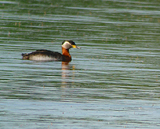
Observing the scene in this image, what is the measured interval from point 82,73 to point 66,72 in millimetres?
580

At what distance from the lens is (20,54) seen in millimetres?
22391

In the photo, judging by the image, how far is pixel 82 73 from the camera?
1875cm

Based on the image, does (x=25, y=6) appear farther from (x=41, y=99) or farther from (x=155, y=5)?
(x=41, y=99)

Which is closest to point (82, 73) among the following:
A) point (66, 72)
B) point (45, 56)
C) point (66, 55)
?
point (66, 72)

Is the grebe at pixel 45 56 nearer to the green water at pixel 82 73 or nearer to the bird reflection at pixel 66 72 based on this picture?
the green water at pixel 82 73

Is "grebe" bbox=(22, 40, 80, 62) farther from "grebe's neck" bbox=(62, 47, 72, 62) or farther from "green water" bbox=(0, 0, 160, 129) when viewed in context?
"green water" bbox=(0, 0, 160, 129)

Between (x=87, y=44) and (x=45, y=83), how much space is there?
1019 centimetres

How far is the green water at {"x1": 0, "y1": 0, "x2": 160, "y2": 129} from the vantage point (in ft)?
40.3

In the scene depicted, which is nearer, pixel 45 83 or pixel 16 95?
pixel 16 95

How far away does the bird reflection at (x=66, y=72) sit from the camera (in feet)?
55.2

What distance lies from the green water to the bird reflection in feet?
0.09

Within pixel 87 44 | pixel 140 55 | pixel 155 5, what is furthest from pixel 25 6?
pixel 140 55

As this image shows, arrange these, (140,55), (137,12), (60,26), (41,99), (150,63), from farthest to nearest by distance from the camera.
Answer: (137,12) < (60,26) < (140,55) < (150,63) < (41,99)

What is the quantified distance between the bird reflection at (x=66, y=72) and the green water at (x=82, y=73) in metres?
0.03
